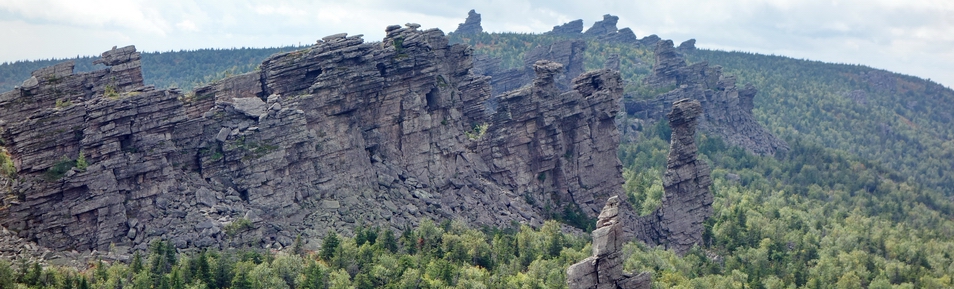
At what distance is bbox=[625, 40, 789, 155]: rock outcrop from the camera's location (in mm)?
160875

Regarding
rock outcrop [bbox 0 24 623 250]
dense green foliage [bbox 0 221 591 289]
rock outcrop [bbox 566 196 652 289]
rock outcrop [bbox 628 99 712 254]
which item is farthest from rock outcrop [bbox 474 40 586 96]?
rock outcrop [bbox 566 196 652 289]

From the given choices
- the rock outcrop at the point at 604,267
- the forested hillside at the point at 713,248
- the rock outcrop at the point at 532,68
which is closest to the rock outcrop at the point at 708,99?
the forested hillside at the point at 713,248

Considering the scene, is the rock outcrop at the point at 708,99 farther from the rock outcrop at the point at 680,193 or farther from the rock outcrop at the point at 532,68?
the rock outcrop at the point at 680,193

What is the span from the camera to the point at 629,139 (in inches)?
6078

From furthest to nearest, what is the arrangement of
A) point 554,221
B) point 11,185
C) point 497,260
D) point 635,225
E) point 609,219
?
point 635,225, point 554,221, point 497,260, point 11,185, point 609,219

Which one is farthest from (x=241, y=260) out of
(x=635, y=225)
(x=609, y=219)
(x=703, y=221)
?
(x=703, y=221)

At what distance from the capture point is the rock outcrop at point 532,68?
544ft

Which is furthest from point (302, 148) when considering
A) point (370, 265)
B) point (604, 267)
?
point (604, 267)

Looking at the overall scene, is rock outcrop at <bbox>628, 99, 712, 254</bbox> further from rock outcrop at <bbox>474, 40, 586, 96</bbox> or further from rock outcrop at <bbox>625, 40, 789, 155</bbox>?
rock outcrop at <bbox>474, 40, 586, 96</bbox>

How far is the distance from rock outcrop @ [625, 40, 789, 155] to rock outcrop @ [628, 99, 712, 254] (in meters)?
51.0

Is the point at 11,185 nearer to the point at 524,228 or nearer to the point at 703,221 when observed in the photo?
the point at 524,228

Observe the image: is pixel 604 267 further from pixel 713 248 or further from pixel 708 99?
pixel 708 99

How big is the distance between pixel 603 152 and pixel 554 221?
44.8 ft

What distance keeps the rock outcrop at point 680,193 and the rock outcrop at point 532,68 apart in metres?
54.2
